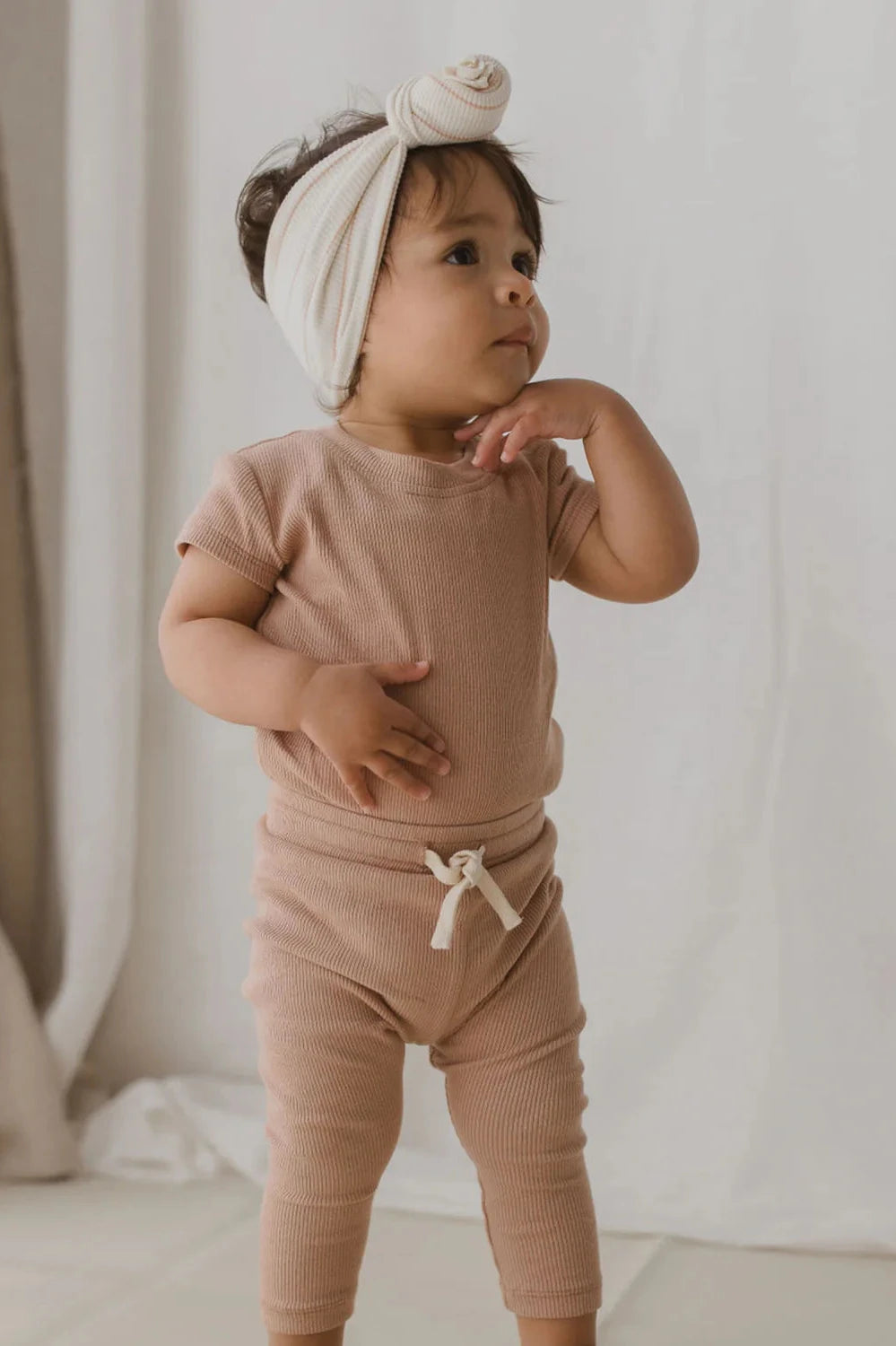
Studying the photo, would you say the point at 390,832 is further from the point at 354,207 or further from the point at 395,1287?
the point at 395,1287

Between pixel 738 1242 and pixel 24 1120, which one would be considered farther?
pixel 24 1120

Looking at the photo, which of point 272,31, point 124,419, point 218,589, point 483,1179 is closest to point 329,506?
point 218,589

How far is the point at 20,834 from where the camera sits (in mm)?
1852

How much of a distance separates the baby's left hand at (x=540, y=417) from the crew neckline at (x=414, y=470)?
14mm

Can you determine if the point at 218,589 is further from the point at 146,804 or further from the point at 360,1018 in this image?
the point at 146,804

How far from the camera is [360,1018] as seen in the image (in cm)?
104

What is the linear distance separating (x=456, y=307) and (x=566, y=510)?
170 millimetres

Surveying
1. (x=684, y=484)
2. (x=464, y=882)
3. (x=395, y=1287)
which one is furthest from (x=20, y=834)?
(x=464, y=882)

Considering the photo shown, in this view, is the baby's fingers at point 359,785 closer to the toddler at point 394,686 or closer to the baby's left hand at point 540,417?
the toddler at point 394,686

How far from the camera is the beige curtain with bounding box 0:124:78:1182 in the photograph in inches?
66.1

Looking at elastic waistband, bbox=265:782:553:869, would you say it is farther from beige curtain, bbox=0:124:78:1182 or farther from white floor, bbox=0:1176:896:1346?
beige curtain, bbox=0:124:78:1182

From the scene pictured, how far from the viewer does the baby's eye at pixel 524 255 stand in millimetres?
1030

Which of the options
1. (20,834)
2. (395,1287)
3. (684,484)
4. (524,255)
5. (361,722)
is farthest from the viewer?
(20,834)

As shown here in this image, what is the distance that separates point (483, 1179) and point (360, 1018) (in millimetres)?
163
